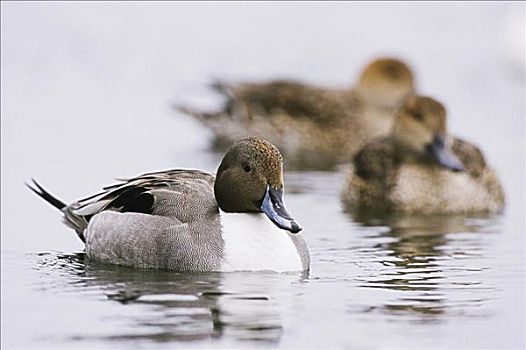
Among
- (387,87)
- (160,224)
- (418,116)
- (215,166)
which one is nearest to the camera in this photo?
(160,224)

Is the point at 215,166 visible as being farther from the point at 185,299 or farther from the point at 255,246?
the point at 185,299

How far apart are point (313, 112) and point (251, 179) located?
8.24 metres

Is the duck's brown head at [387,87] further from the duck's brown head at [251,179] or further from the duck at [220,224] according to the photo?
the duck's brown head at [251,179]

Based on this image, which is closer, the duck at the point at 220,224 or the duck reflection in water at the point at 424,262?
the duck reflection in water at the point at 424,262

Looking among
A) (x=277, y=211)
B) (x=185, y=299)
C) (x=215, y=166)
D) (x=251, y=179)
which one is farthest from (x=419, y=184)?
(x=185, y=299)

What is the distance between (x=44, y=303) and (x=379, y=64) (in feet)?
32.4

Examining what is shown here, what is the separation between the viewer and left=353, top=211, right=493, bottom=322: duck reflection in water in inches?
314

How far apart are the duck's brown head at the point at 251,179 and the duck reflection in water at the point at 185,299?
0.41 meters

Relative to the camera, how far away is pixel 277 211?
28.0 ft

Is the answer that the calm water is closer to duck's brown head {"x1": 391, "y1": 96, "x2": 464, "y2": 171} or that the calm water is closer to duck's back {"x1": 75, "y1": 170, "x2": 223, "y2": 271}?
duck's back {"x1": 75, "y1": 170, "x2": 223, "y2": 271}

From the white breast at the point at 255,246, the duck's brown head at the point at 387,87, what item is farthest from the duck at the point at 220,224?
the duck's brown head at the point at 387,87

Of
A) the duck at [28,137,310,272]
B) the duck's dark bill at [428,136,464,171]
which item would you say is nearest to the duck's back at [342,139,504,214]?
the duck's dark bill at [428,136,464,171]

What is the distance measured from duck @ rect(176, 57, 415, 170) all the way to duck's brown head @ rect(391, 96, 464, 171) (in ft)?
12.5

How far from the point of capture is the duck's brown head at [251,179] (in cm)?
865
